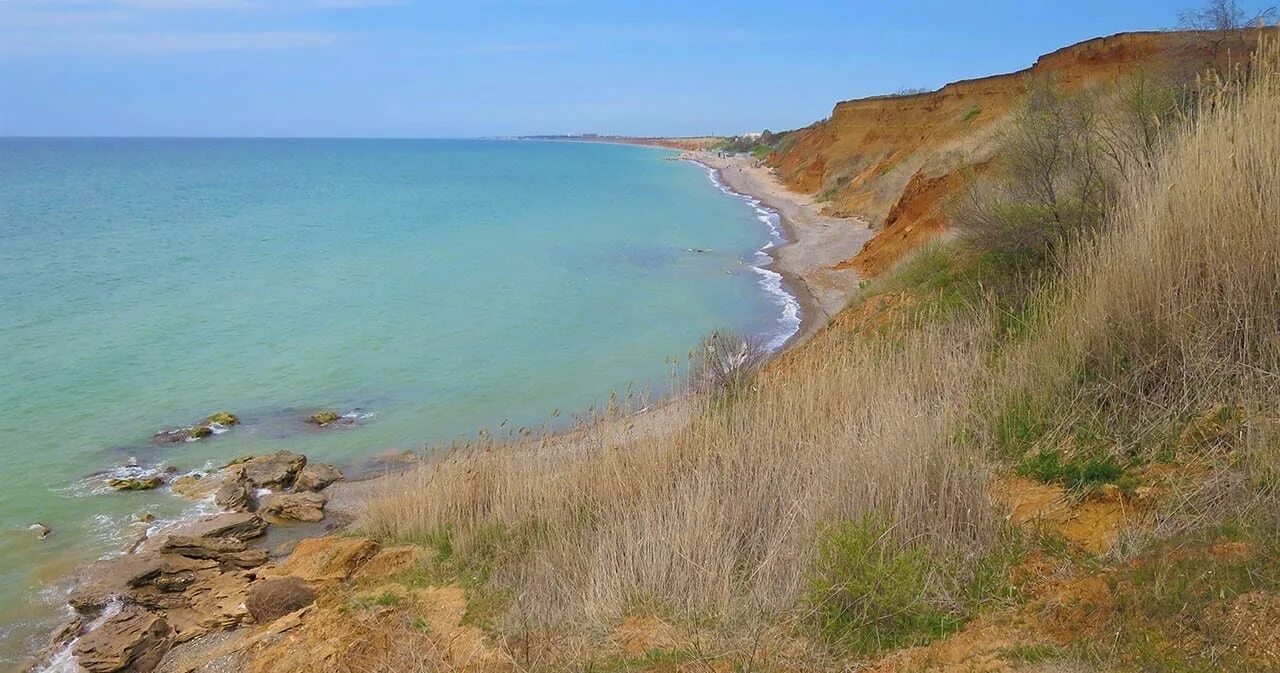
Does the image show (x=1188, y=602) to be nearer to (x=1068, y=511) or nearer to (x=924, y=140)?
(x=1068, y=511)

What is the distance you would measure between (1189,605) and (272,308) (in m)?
24.8

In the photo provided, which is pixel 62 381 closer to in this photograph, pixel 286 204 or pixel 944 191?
pixel 944 191

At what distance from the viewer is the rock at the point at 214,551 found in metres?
10.1

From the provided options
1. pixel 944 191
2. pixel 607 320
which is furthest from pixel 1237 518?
pixel 944 191

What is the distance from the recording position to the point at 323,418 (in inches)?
600

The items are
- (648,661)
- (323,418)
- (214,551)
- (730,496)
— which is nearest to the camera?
(648,661)

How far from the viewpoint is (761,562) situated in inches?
212

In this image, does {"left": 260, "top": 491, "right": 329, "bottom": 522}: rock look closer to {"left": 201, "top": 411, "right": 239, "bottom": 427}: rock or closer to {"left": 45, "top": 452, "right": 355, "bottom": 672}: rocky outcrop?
{"left": 45, "top": 452, "right": 355, "bottom": 672}: rocky outcrop

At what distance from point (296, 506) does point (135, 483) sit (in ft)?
8.92

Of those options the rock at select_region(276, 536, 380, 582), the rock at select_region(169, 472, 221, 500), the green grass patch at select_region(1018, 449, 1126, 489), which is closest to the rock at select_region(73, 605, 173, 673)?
the rock at select_region(276, 536, 380, 582)

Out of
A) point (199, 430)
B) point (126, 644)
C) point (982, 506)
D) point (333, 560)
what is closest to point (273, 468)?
point (199, 430)

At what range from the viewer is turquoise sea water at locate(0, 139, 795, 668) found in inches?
523

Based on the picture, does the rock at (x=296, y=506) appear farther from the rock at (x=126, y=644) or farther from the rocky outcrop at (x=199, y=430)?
the rocky outcrop at (x=199, y=430)

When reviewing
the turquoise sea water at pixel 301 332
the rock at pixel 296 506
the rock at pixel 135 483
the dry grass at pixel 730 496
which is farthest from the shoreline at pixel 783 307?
the rock at pixel 135 483
